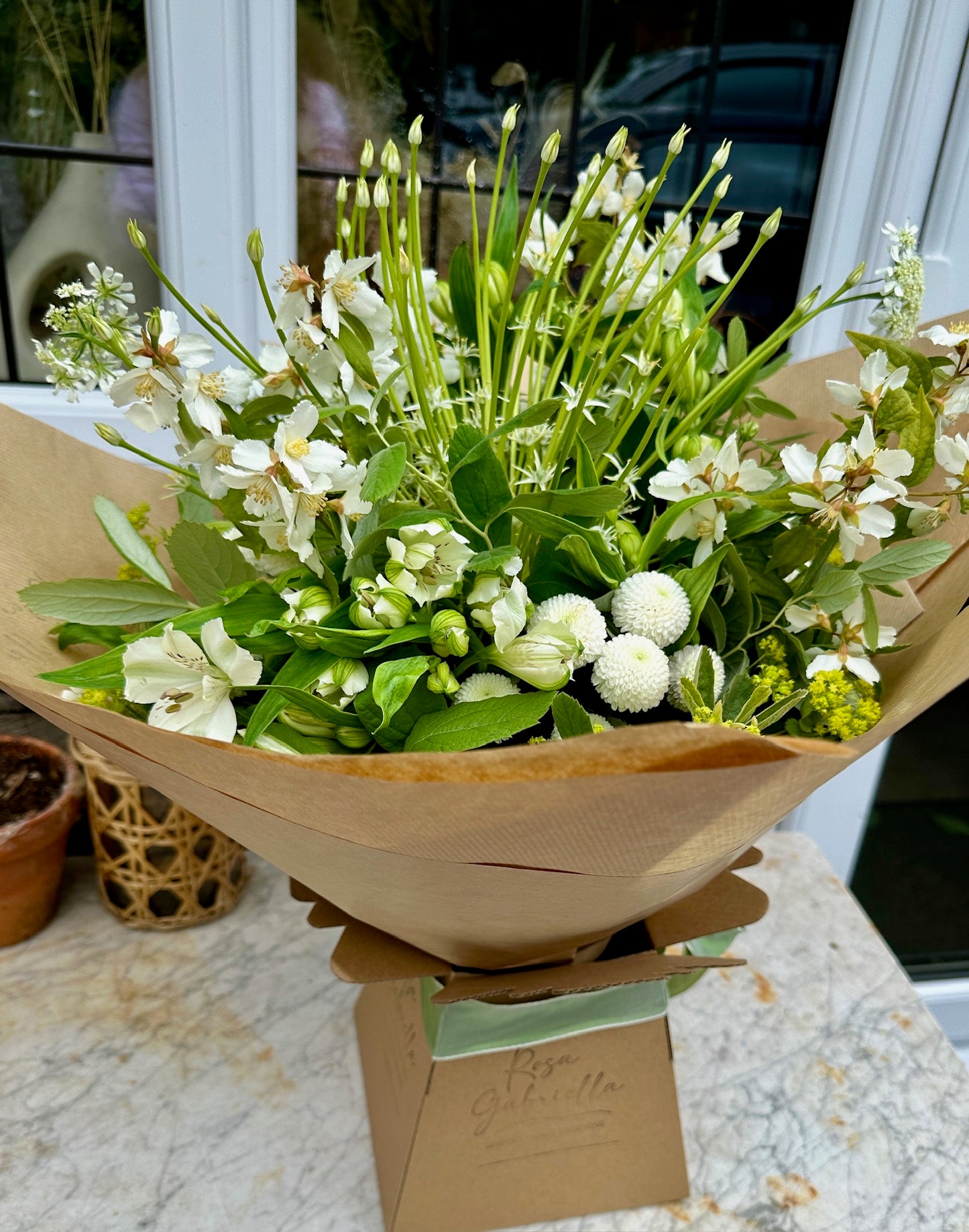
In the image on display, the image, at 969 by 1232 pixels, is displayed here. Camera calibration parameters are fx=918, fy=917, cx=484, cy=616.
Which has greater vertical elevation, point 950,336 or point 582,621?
point 950,336

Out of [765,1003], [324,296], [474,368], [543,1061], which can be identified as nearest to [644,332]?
[474,368]

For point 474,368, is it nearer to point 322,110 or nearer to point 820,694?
point 820,694

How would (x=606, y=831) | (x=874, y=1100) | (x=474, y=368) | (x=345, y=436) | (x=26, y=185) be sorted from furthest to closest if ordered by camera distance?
(x=26, y=185) < (x=874, y=1100) < (x=474, y=368) < (x=345, y=436) < (x=606, y=831)

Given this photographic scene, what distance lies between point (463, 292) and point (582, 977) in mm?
412

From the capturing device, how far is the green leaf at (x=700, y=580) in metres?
0.45

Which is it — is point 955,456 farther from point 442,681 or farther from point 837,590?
point 442,681

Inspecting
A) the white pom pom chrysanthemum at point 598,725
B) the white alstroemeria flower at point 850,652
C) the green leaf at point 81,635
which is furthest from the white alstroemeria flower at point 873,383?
the green leaf at point 81,635

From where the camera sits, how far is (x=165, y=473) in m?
0.64

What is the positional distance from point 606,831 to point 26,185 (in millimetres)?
887

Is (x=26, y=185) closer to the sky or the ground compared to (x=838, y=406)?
closer to the sky

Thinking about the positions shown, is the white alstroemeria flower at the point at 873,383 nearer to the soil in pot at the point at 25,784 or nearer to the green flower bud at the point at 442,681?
the green flower bud at the point at 442,681

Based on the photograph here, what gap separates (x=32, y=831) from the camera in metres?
0.78

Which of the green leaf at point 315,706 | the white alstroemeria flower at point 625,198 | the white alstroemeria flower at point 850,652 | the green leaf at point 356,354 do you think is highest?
the white alstroemeria flower at point 625,198

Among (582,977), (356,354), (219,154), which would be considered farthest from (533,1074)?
(219,154)
